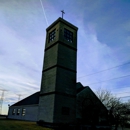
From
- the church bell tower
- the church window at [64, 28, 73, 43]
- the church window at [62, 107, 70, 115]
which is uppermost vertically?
the church window at [64, 28, 73, 43]

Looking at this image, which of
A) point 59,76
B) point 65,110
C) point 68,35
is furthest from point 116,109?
point 68,35

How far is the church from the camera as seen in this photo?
21953 mm

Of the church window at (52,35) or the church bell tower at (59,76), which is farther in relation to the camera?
the church window at (52,35)

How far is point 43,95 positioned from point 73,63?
7.56 meters

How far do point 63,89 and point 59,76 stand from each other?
7.08ft

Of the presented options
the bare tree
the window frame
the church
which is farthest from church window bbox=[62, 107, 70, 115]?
the window frame

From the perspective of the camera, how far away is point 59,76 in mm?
22922

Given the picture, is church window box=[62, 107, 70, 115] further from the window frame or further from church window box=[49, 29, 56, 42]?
church window box=[49, 29, 56, 42]

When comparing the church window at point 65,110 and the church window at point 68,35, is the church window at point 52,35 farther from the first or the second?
the church window at point 65,110

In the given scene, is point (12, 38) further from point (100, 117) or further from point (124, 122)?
point (124, 122)

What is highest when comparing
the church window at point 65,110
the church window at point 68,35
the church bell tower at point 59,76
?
the church window at point 68,35

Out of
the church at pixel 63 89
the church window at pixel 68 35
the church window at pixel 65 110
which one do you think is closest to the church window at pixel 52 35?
the church at pixel 63 89


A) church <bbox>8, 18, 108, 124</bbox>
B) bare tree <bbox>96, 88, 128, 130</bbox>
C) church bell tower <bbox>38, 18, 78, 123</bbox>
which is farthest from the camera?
bare tree <bbox>96, 88, 128, 130</bbox>

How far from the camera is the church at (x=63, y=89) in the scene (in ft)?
72.0
